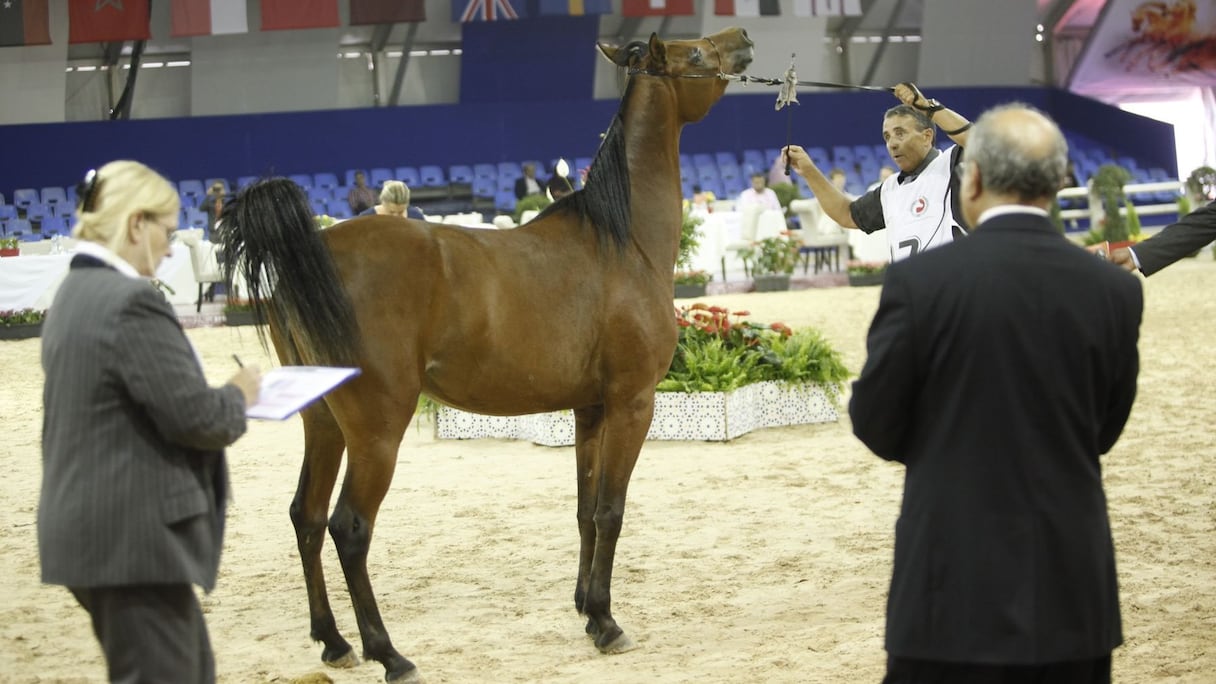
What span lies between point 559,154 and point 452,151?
2212 millimetres

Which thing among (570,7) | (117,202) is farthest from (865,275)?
(117,202)

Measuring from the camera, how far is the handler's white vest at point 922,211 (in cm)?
507

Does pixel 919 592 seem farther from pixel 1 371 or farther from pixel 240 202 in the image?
pixel 1 371

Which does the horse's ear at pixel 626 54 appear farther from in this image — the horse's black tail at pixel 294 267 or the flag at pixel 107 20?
the flag at pixel 107 20

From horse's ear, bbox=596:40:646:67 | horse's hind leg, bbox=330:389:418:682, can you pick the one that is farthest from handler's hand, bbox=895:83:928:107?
horse's hind leg, bbox=330:389:418:682

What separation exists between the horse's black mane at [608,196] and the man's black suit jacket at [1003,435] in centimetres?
278

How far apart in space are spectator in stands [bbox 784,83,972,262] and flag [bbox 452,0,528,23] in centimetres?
2178

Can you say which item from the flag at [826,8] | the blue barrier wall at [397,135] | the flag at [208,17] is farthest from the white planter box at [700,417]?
the flag at [826,8]

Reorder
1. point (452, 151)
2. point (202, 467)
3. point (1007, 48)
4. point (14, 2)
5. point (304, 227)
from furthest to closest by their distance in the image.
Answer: point (1007, 48), point (452, 151), point (14, 2), point (304, 227), point (202, 467)

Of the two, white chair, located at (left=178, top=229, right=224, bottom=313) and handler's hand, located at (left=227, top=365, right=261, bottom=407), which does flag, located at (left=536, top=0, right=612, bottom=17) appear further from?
handler's hand, located at (left=227, top=365, right=261, bottom=407)

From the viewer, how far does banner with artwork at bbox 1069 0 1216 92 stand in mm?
30656

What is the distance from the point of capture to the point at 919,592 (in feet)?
8.07

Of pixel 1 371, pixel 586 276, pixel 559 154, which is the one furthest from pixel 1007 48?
pixel 586 276

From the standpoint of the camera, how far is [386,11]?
2544 centimetres
